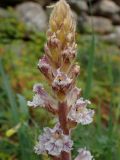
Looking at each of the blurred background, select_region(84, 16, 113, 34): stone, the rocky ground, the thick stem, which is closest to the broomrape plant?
the thick stem

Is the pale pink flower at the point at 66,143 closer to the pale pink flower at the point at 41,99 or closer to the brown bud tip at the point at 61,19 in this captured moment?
the pale pink flower at the point at 41,99

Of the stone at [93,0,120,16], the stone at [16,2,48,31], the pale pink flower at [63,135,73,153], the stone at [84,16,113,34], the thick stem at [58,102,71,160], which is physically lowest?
the pale pink flower at [63,135,73,153]

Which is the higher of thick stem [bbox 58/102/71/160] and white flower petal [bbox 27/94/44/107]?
white flower petal [bbox 27/94/44/107]

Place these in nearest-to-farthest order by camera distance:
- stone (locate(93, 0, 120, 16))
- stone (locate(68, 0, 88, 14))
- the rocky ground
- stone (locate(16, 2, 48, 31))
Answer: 1. stone (locate(16, 2, 48, 31))
2. the rocky ground
3. stone (locate(68, 0, 88, 14))
4. stone (locate(93, 0, 120, 16))

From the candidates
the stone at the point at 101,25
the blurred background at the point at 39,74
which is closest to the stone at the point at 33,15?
the blurred background at the point at 39,74

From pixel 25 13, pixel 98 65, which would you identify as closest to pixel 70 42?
pixel 98 65

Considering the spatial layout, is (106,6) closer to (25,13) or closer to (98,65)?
(25,13)

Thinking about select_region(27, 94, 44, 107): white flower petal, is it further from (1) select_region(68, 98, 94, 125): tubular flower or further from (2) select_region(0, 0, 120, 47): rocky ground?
(2) select_region(0, 0, 120, 47): rocky ground
